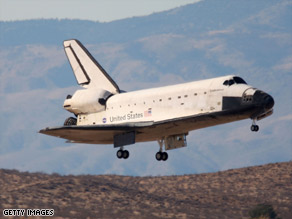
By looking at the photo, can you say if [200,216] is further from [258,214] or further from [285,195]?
[285,195]

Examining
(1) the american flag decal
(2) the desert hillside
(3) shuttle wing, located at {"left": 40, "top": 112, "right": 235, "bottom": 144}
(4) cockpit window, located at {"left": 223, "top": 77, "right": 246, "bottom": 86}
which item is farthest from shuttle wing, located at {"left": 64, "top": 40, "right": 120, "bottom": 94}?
(2) the desert hillside

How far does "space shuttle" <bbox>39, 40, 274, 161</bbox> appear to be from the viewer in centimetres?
4000

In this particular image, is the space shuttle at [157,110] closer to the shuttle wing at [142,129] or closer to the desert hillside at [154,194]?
the shuttle wing at [142,129]

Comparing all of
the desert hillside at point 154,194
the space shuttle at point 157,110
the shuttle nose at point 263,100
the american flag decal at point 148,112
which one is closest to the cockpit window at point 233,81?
the space shuttle at point 157,110

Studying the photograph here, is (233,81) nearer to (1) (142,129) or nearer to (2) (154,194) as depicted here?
(1) (142,129)

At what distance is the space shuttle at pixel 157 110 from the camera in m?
40.0

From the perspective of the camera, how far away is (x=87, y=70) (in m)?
49.5

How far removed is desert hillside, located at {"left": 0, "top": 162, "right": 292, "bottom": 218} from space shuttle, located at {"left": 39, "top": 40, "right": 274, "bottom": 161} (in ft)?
57.3

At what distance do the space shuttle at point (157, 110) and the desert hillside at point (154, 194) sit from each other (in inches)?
688

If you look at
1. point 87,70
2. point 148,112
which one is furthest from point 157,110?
point 87,70

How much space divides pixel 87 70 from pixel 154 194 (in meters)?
28.2

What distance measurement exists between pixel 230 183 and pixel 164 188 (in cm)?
718

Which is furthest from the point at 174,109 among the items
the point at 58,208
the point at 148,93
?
the point at 58,208

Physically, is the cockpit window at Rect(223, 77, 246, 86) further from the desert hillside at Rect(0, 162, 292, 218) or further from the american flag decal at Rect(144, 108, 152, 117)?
the desert hillside at Rect(0, 162, 292, 218)
